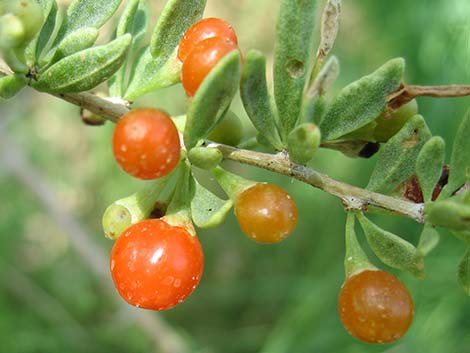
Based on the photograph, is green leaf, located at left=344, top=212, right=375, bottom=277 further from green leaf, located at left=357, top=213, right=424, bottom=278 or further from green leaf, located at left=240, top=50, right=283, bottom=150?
green leaf, located at left=240, top=50, right=283, bottom=150

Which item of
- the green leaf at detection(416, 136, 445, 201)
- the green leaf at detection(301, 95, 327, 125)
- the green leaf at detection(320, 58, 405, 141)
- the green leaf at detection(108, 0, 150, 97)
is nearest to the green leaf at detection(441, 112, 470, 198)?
the green leaf at detection(416, 136, 445, 201)

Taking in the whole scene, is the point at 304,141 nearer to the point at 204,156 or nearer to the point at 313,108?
the point at 313,108

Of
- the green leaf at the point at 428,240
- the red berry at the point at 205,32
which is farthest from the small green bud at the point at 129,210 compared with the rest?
the green leaf at the point at 428,240

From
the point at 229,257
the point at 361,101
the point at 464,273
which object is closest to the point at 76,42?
the point at 361,101

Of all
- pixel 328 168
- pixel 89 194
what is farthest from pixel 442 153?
pixel 89 194

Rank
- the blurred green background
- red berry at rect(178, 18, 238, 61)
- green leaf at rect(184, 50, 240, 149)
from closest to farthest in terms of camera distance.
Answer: green leaf at rect(184, 50, 240, 149)
red berry at rect(178, 18, 238, 61)
the blurred green background

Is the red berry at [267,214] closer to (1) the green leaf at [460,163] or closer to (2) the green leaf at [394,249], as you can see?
(2) the green leaf at [394,249]
